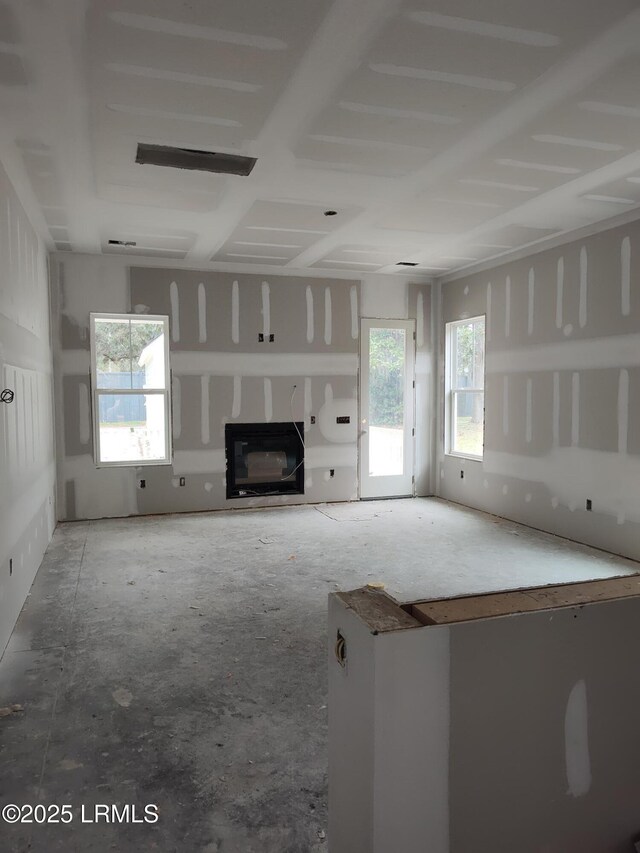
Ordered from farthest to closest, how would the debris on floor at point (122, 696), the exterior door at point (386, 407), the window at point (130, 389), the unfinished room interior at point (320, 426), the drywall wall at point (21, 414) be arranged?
the exterior door at point (386, 407) → the window at point (130, 389) → the drywall wall at point (21, 414) → the debris on floor at point (122, 696) → the unfinished room interior at point (320, 426)

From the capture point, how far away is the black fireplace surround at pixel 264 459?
6.84m

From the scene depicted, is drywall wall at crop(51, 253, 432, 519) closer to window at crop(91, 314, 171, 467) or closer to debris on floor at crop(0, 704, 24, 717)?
window at crop(91, 314, 171, 467)

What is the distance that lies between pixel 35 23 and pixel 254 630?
3.03 meters

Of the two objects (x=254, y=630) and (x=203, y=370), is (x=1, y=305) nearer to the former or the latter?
(x=254, y=630)

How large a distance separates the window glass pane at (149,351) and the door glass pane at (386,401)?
2503mm

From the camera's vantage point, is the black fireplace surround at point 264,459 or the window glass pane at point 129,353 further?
the black fireplace surround at point 264,459

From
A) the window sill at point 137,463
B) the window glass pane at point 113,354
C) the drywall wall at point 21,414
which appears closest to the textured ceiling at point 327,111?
the drywall wall at point 21,414

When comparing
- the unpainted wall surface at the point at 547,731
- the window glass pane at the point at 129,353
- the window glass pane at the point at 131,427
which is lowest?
the unpainted wall surface at the point at 547,731

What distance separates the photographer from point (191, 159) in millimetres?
3627

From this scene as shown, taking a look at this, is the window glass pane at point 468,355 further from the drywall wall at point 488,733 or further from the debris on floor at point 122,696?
the drywall wall at point 488,733

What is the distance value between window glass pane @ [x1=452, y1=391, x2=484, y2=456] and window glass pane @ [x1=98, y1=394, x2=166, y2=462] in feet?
11.5

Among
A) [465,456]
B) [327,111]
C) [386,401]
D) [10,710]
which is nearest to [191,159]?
[327,111]

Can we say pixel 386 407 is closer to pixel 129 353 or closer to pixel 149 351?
pixel 149 351

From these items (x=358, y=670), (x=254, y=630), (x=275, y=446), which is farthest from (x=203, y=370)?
(x=358, y=670)
